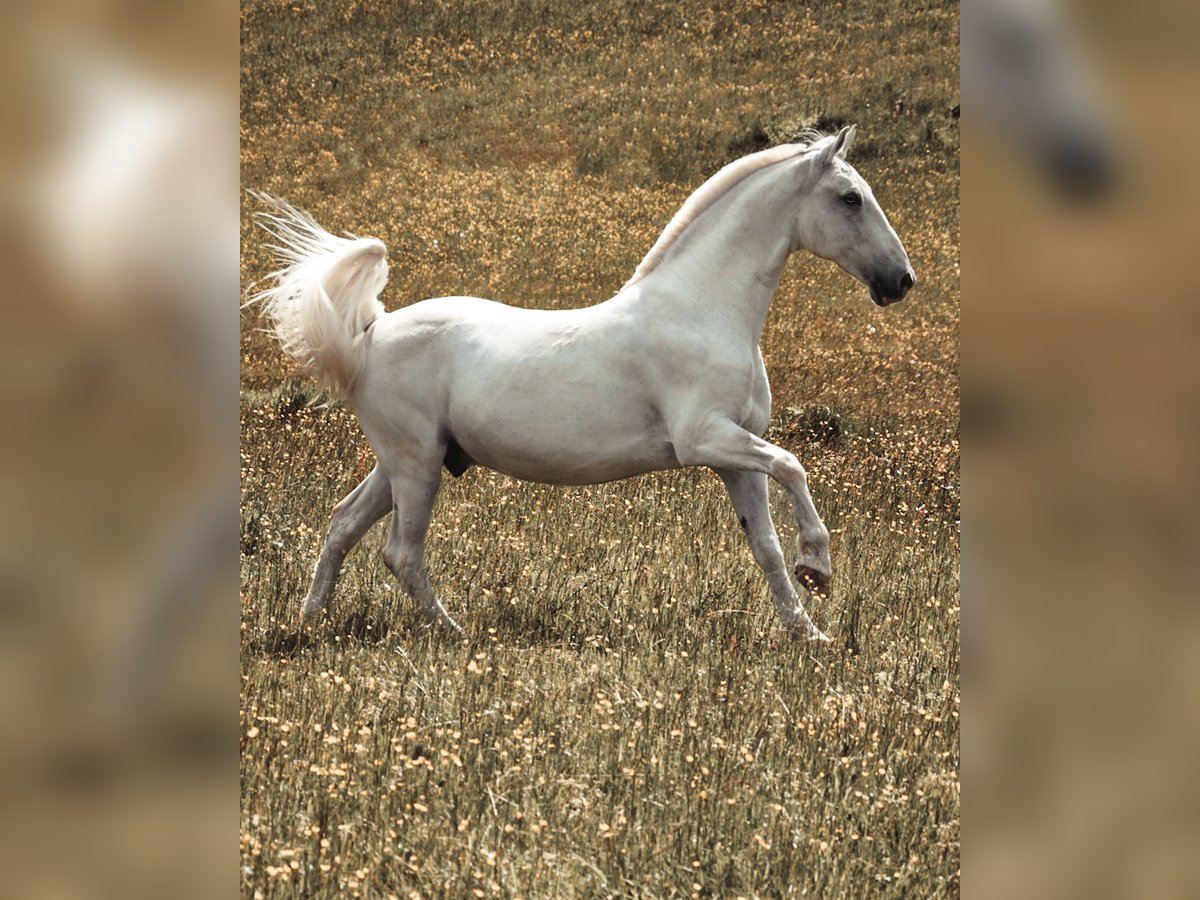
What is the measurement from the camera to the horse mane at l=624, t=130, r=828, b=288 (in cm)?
665

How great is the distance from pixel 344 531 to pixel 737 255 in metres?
2.55

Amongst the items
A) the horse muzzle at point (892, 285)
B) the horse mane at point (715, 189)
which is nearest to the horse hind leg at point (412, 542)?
the horse mane at point (715, 189)

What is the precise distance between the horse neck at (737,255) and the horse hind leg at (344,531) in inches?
75.1

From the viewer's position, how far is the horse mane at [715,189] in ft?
21.8

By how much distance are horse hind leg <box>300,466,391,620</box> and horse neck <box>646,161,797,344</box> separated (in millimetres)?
1908

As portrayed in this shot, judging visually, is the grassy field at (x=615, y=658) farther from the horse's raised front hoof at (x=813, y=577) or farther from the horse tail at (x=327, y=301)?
the horse tail at (x=327, y=301)
